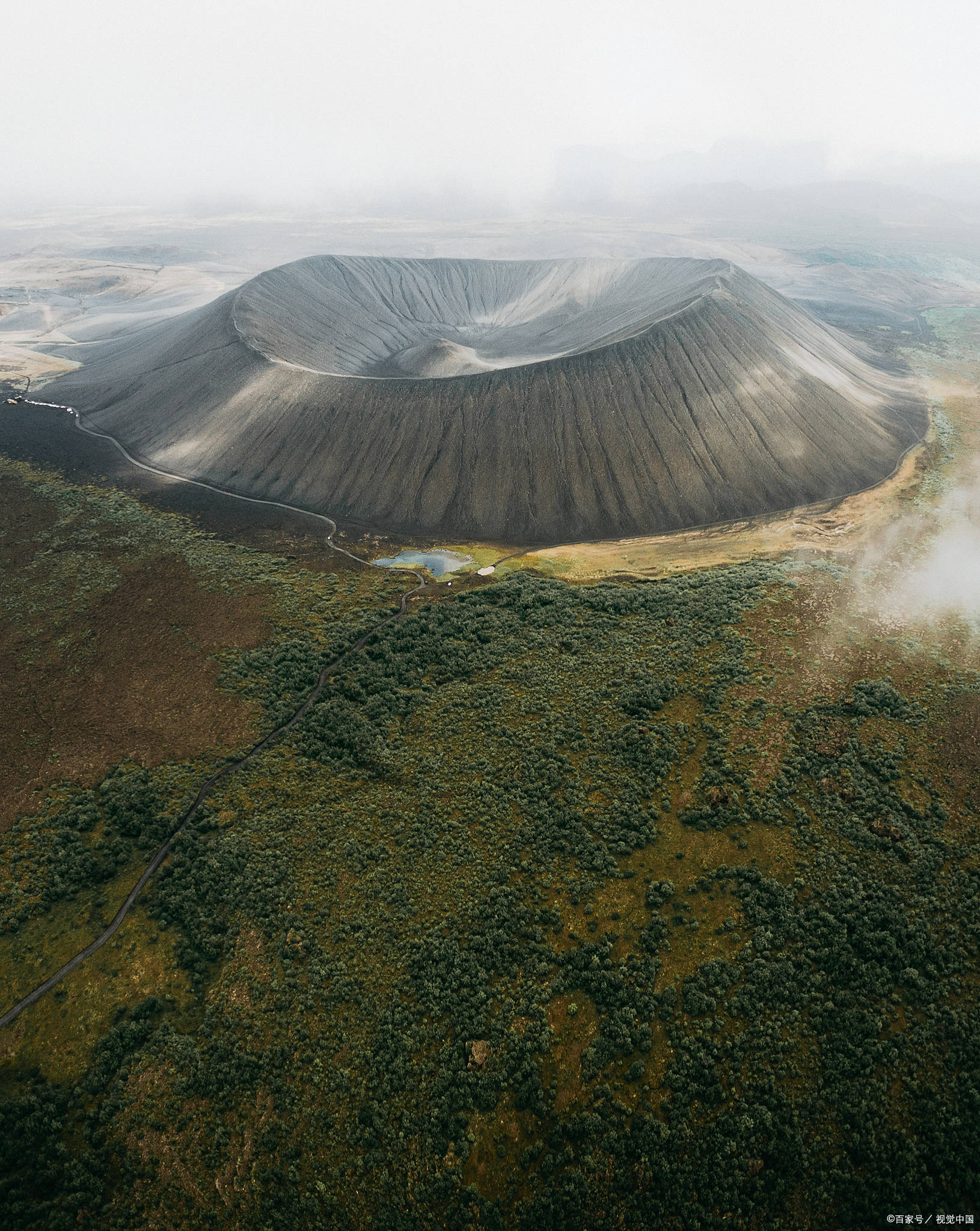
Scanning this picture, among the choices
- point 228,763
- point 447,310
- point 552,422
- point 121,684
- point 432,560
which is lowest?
point 228,763

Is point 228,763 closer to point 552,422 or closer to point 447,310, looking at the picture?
point 552,422

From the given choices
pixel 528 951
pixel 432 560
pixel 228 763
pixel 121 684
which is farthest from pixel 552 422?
pixel 528 951

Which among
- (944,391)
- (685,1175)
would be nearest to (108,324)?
(944,391)

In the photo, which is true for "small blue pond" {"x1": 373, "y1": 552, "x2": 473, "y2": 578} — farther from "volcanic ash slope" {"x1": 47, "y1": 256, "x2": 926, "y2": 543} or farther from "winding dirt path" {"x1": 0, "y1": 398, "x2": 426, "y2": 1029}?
"volcanic ash slope" {"x1": 47, "y1": 256, "x2": 926, "y2": 543}

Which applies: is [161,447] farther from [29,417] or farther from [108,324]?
[108,324]

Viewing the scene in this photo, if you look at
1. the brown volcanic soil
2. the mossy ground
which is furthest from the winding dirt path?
the brown volcanic soil
